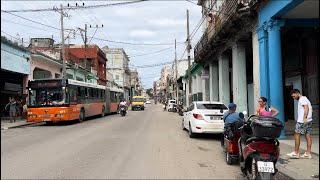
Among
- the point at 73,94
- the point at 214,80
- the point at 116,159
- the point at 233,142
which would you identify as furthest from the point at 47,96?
the point at 233,142

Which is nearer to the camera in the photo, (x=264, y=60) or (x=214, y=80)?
(x=264, y=60)

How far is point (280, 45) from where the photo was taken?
17.8m

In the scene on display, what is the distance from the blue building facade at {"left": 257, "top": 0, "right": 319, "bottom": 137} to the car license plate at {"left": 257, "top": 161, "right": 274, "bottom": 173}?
8085 mm

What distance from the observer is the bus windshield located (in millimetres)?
28594

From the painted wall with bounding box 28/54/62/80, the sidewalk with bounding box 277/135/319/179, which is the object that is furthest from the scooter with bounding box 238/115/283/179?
the painted wall with bounding box 28/54/62/80

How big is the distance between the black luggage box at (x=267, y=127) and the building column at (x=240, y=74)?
17.4 m

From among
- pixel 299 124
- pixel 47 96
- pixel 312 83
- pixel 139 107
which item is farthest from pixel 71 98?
pixel 139 107

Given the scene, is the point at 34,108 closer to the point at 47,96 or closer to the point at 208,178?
the point at 47,96

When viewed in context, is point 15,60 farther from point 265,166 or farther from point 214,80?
point 265,166

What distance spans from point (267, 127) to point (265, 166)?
2.38 ft

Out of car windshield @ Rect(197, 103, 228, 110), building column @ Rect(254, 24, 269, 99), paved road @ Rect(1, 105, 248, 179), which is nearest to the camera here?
paved road @ Rect(1, 105, 248, 179)

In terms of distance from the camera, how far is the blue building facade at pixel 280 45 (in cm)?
1695

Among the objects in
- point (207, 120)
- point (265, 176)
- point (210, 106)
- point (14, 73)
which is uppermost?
point (14, 73)

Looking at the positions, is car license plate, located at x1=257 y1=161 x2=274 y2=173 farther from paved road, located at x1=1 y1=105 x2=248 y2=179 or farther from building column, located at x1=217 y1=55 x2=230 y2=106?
building column, located at x1=217 y1=55 x2=230 y2=106
